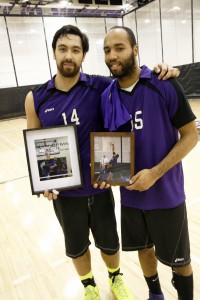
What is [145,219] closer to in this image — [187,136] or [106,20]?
[187,136]

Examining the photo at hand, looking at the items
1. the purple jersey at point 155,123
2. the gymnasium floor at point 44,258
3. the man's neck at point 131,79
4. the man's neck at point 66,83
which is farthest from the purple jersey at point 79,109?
the gymnasium floor at point 44,258

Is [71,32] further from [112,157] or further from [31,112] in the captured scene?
[112,157]

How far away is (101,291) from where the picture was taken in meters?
1.93

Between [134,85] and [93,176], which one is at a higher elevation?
[134,85]

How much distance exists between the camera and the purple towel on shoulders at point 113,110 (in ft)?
4.31

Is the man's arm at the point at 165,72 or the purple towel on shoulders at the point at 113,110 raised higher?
the man's arm at the point at 165,72

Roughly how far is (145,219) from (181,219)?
185 millimetres

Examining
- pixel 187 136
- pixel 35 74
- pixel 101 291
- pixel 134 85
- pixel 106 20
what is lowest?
pixel 101 291

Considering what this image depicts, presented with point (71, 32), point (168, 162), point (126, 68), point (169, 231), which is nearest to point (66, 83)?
point (71, 32)

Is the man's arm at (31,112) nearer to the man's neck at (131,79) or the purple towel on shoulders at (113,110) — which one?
the purple towel on shoulders at (113,110)

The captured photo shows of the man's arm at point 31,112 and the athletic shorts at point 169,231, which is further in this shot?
the man's arm at point 31,112

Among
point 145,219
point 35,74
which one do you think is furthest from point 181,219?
point 35,74

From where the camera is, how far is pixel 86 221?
1.66 metres

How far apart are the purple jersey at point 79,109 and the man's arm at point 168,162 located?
376 millimetres
